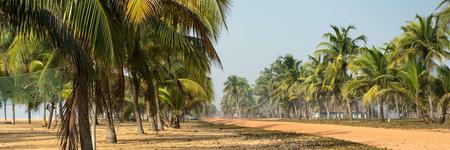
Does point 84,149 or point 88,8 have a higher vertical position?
point 88,8

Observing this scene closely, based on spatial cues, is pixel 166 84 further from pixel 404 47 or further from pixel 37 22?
pixel 37 22

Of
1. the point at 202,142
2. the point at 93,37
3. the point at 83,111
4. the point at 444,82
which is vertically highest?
the point at 93,37

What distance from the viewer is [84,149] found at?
10.3 metres

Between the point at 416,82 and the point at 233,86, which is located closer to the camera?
the point at 416,82

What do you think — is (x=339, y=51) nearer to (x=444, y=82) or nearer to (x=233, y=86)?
(x=444, y=82)

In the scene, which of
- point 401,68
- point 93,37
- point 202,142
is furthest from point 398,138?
point 401,68

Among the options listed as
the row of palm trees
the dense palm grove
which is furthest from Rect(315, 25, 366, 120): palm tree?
the row of palm trees

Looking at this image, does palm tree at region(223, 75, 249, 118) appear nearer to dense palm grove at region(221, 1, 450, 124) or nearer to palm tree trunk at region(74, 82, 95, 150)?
dense palm grove at region(221, 1, 450, 124)

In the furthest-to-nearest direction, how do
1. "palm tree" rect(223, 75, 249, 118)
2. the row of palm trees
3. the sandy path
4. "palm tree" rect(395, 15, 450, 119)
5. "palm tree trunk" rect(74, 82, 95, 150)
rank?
"palm tree" rect(223, 75, 249, 118)
"palm tree" rect(395, 15, 450, 119)
the sandy path
"palm tree trunk" rect(74, 82, 95, 150)
the row of palm trees

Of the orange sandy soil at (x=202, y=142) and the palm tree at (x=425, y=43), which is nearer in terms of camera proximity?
the orange sandy soil at (x=202, y=142)

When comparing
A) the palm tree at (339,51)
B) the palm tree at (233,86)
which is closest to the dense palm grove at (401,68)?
the palm tree at (339,51)

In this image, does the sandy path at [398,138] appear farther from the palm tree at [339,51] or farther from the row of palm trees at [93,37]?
the palm tree at [339,51]

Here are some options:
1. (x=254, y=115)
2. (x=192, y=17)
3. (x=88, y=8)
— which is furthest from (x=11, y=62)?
(x=254, y=115)

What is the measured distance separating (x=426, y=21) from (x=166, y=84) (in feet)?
70.6
